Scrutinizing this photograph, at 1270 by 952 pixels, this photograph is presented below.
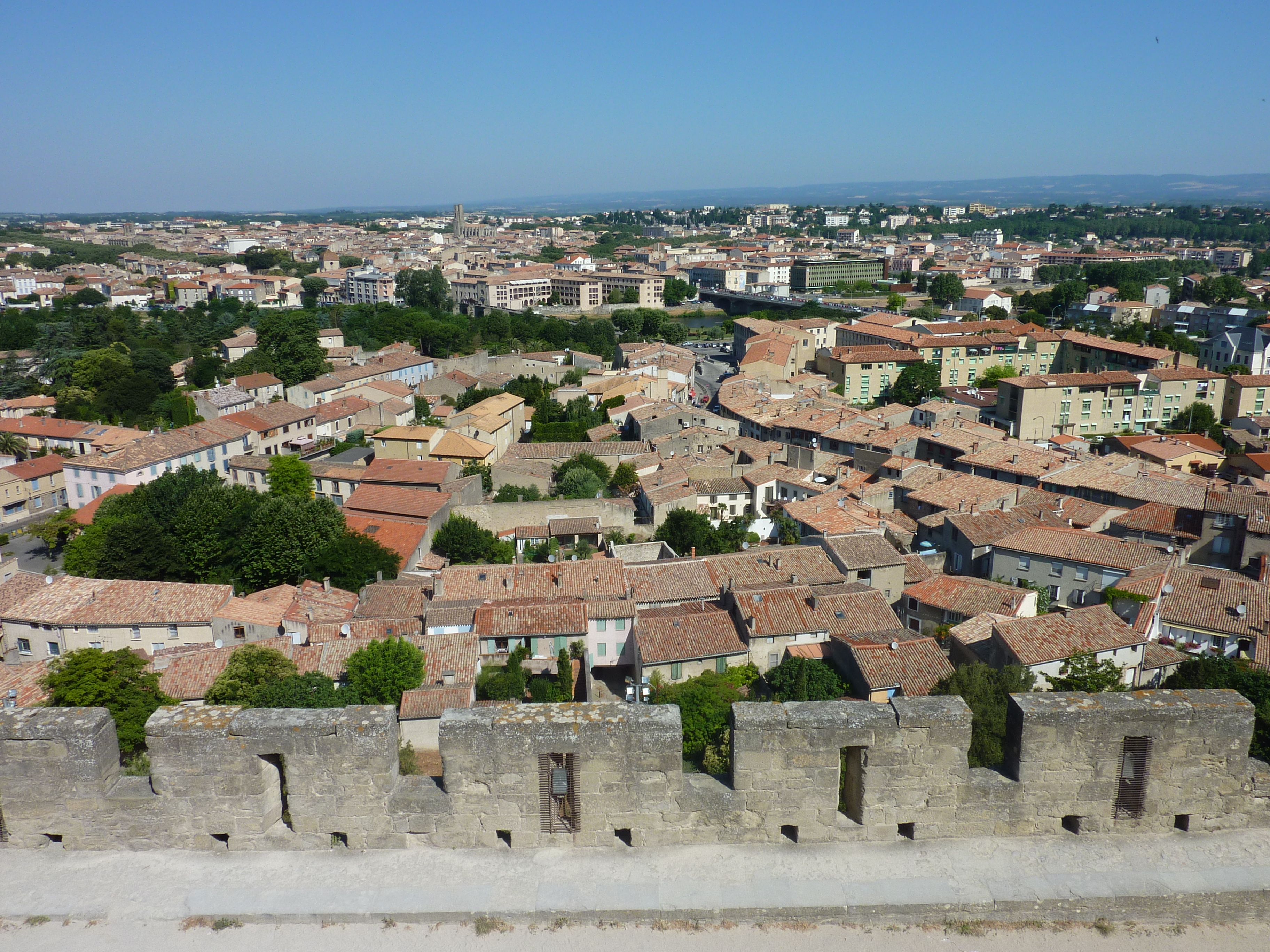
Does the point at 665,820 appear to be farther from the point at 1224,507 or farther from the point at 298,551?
the point at 1224,507

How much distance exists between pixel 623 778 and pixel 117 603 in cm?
2174

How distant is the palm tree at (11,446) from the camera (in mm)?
41062

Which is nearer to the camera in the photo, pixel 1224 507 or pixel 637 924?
pixel 637 924

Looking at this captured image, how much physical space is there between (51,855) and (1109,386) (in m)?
50.4

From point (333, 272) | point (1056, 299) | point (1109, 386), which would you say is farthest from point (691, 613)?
point (333, 272)

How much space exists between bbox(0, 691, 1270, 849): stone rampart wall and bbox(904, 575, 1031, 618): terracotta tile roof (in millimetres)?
17210

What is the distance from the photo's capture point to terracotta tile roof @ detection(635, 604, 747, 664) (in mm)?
19562

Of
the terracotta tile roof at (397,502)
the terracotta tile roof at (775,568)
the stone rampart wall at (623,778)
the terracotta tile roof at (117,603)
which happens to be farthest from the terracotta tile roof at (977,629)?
the terracotta tile roof at (117,603)

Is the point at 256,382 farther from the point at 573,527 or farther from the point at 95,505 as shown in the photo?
the point at 573,527

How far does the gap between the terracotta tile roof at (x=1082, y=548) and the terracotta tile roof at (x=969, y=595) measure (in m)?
1.78

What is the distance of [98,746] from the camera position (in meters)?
4.90

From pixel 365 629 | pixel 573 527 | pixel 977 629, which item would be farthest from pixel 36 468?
pixel 977 629

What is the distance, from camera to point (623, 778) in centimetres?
477

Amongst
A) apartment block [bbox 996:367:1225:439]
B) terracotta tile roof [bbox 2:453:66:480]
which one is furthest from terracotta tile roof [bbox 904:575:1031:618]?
terracotta tile roof [bbox 2:453:66:480]
